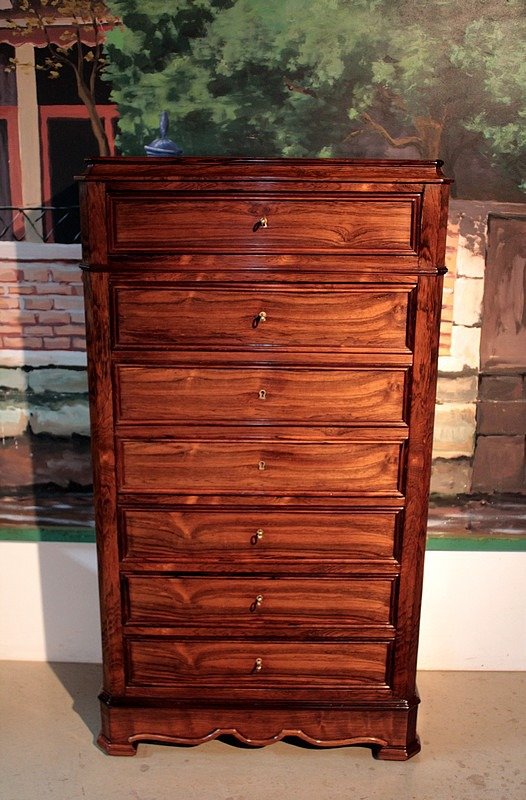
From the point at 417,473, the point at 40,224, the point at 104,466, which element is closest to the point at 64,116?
the point at 40,224

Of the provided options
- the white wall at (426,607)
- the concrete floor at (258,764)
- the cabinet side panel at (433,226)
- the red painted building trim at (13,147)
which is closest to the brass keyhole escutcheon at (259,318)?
the cabinet side panel at (433,226)

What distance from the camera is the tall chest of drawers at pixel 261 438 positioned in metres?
2.14

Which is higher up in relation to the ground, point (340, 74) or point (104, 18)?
point (104, 18)

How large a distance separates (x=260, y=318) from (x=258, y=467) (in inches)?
17.3

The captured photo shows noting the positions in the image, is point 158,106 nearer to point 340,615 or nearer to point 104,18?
point 104,18

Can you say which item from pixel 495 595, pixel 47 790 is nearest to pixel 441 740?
pixel 495 595

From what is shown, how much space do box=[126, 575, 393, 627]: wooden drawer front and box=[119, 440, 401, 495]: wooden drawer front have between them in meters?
0.30

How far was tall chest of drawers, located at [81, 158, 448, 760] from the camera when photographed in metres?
2.14

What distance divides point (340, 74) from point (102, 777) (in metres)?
2.45

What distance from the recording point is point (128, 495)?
2.33 metres

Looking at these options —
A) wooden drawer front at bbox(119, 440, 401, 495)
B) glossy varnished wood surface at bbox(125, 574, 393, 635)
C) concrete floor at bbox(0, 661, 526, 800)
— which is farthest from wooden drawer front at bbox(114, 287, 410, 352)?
concrete floor at bbox(0, 661, 526, 800)

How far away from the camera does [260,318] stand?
2.19m

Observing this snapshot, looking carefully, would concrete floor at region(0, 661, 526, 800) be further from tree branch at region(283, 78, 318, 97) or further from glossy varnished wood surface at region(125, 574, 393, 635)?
tree branch at region(283, 78, 318, 97)

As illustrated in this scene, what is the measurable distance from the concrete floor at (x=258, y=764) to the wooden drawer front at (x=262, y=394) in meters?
1.14
